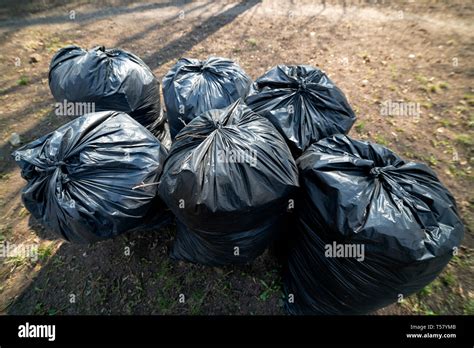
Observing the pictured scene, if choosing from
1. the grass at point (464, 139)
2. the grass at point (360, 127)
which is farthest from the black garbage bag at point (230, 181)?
the grass at point (464, 139)

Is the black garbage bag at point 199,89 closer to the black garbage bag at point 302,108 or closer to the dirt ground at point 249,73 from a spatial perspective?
the black garbage bag at point 302,108

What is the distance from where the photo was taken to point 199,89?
208cm

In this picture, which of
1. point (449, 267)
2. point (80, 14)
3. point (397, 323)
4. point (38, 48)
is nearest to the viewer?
point (397, 323)

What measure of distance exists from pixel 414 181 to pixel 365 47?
3.34 metres

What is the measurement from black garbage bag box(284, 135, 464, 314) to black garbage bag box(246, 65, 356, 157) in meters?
0.22

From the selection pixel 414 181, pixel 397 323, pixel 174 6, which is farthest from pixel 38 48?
pixel 397 323

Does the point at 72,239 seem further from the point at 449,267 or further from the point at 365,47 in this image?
the point at 365,47

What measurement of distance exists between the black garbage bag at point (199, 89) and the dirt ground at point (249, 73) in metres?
0.89

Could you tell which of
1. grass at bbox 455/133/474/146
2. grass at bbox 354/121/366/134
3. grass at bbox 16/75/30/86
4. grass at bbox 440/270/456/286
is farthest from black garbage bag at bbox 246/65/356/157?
grass at bbox 16/75/30/86

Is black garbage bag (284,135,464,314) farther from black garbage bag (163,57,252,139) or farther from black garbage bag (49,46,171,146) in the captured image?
black garbage bag (49,46,171,146)

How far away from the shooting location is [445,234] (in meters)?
1.26

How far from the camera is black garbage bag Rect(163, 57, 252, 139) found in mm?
2045

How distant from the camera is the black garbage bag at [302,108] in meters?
1.79

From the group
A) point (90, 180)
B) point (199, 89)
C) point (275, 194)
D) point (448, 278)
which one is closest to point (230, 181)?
point (275, 194)
